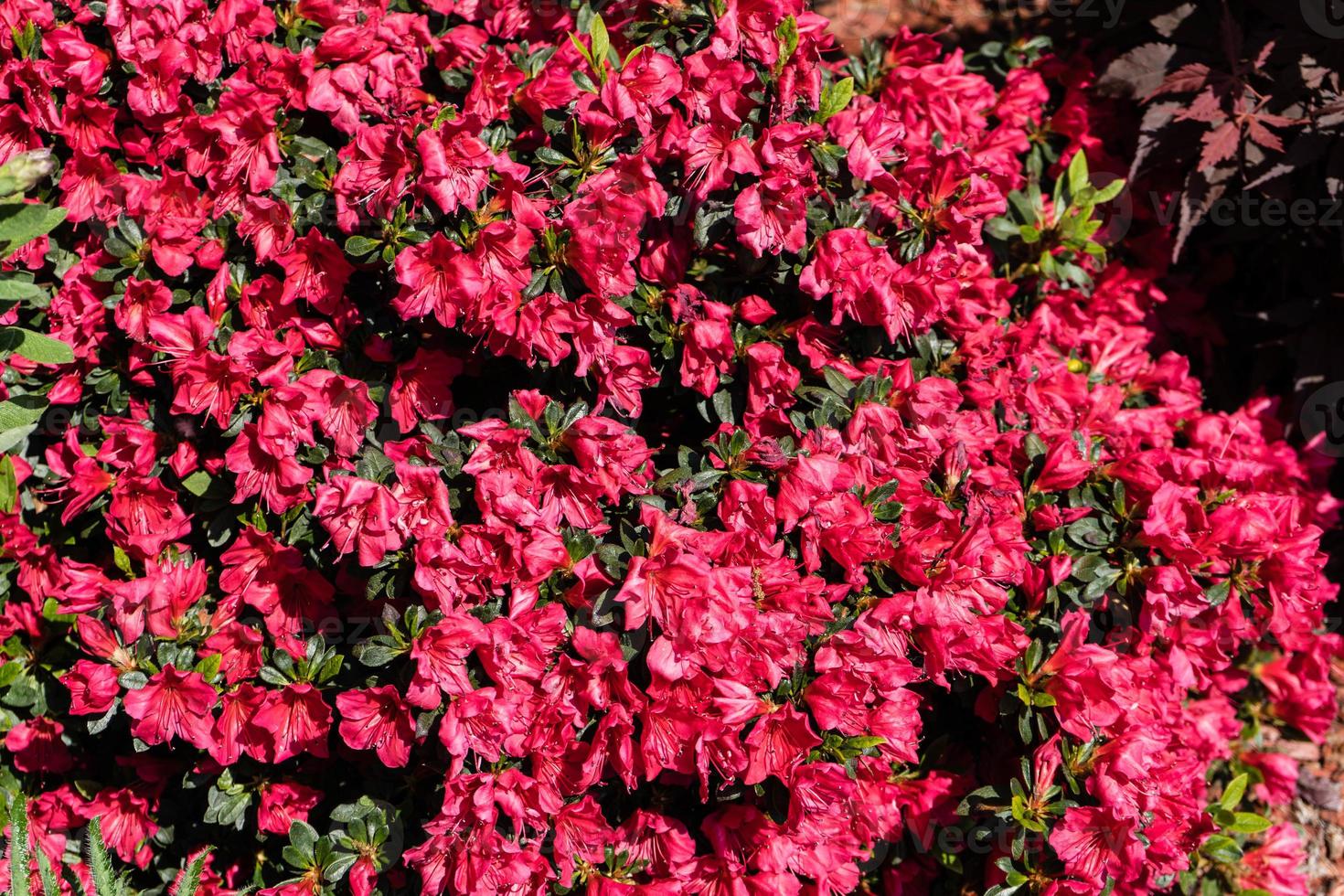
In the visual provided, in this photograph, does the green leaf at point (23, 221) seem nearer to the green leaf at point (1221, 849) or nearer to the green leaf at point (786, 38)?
the green leaf at point (786, 38)

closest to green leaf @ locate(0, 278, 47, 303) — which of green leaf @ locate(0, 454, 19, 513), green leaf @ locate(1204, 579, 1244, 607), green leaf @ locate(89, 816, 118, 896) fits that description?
green leaf @ locate(0, 454, 19, 513)

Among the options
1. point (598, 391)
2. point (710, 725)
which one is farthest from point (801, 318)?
point (710, 725)

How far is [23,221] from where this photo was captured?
1934 millimetres

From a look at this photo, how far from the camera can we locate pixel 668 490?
2.16m

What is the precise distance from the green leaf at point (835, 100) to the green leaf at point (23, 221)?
58.8 inches

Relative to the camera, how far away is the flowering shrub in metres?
2.00

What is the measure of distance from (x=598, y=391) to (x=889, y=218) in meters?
0.73

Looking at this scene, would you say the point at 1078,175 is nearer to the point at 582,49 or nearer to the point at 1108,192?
the point at 1108,192

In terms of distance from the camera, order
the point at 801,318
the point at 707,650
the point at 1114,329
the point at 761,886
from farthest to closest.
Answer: the point at 1114,329
the point at 801,318
the point at 761,886
the point at 707,650

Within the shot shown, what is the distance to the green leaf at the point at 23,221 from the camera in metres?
1.92

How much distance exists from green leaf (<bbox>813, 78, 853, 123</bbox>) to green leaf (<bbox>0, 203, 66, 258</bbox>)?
1493 millimetres

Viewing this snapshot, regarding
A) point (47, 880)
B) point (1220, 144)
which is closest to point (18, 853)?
point (47, 880)

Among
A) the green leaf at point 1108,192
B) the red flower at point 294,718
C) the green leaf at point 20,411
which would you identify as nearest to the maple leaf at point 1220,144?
the green leaf at point 1108,192

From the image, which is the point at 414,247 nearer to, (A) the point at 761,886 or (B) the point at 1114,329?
(A) the point at 761,886
